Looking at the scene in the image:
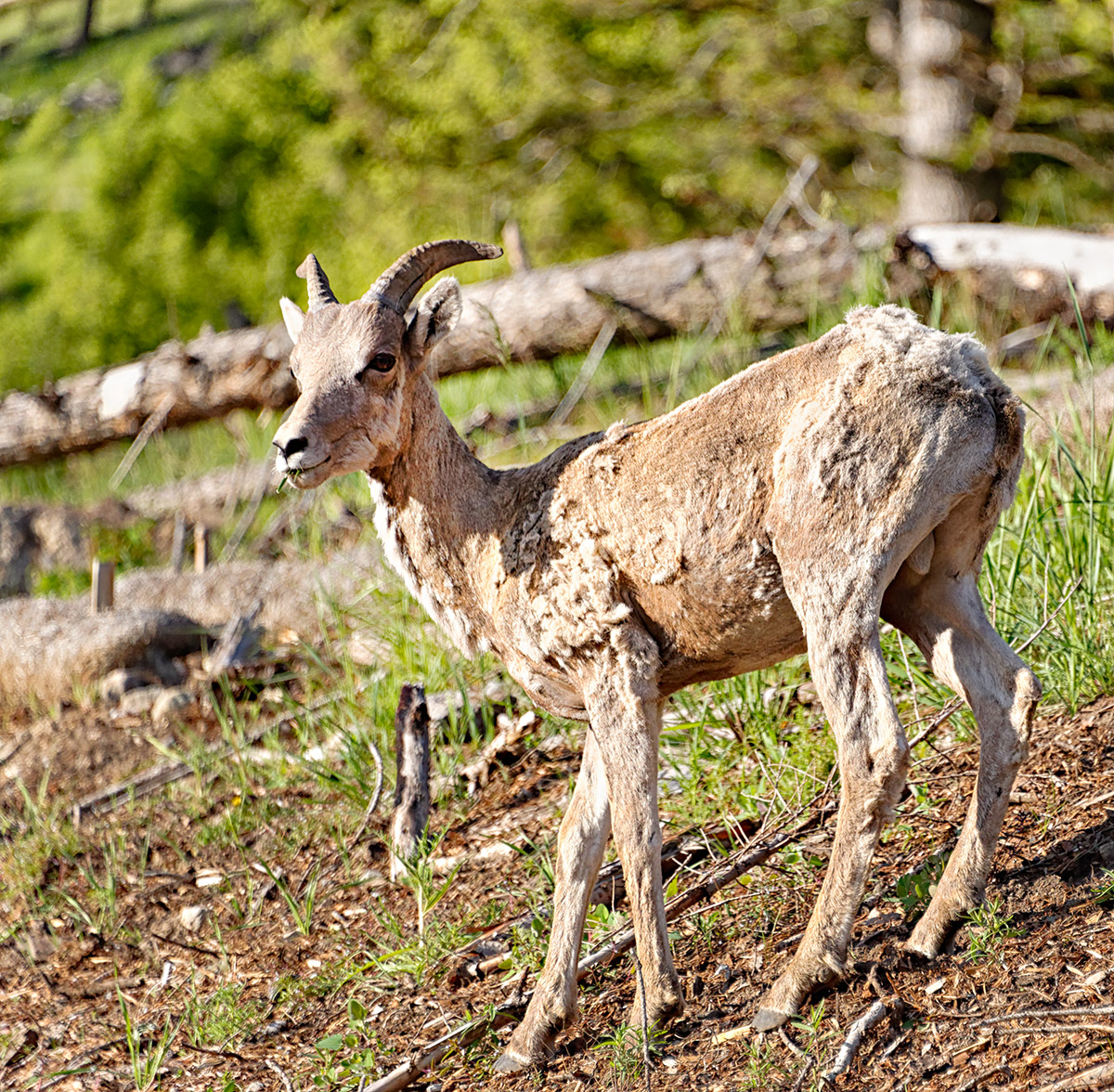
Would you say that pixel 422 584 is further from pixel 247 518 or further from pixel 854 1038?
pixel 247 518

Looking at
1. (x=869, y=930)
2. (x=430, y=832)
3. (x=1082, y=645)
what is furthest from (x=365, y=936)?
(x=1082, y=645)

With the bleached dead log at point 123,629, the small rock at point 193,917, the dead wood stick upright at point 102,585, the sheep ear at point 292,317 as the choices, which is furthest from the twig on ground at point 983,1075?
the dead wood stick upright at point 102,585

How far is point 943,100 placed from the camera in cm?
1476

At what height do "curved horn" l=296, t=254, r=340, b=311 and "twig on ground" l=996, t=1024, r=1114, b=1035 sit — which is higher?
"curved horn" l=296, t=254, r=340, b=311

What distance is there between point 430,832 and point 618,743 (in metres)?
1.82

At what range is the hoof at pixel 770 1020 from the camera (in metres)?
3.62

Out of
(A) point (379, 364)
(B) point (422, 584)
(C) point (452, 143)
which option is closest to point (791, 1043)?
(B) point (422, 584)

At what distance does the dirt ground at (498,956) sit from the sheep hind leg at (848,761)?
12 cm

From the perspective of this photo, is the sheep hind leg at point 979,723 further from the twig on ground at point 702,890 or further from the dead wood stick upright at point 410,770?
the dead wood stick upright at point 410,770

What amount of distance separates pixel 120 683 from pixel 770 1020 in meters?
5.13

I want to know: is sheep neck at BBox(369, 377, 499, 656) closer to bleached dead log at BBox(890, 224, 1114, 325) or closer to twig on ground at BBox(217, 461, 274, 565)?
twig on ground at BBox(217, 461, 274, 565)

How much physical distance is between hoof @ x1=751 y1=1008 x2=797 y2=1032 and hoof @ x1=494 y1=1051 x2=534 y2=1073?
73 cm

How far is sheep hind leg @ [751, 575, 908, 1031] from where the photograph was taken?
11.6ft

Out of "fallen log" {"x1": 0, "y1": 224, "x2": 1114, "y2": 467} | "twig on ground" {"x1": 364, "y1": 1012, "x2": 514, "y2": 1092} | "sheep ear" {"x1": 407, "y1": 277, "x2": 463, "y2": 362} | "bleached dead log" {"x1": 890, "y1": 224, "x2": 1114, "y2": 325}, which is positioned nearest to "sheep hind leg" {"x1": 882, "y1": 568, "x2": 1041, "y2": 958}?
"twig on ground" {"x1": 364, "y1": 1012, "x2": 514, "y2": 1092}
